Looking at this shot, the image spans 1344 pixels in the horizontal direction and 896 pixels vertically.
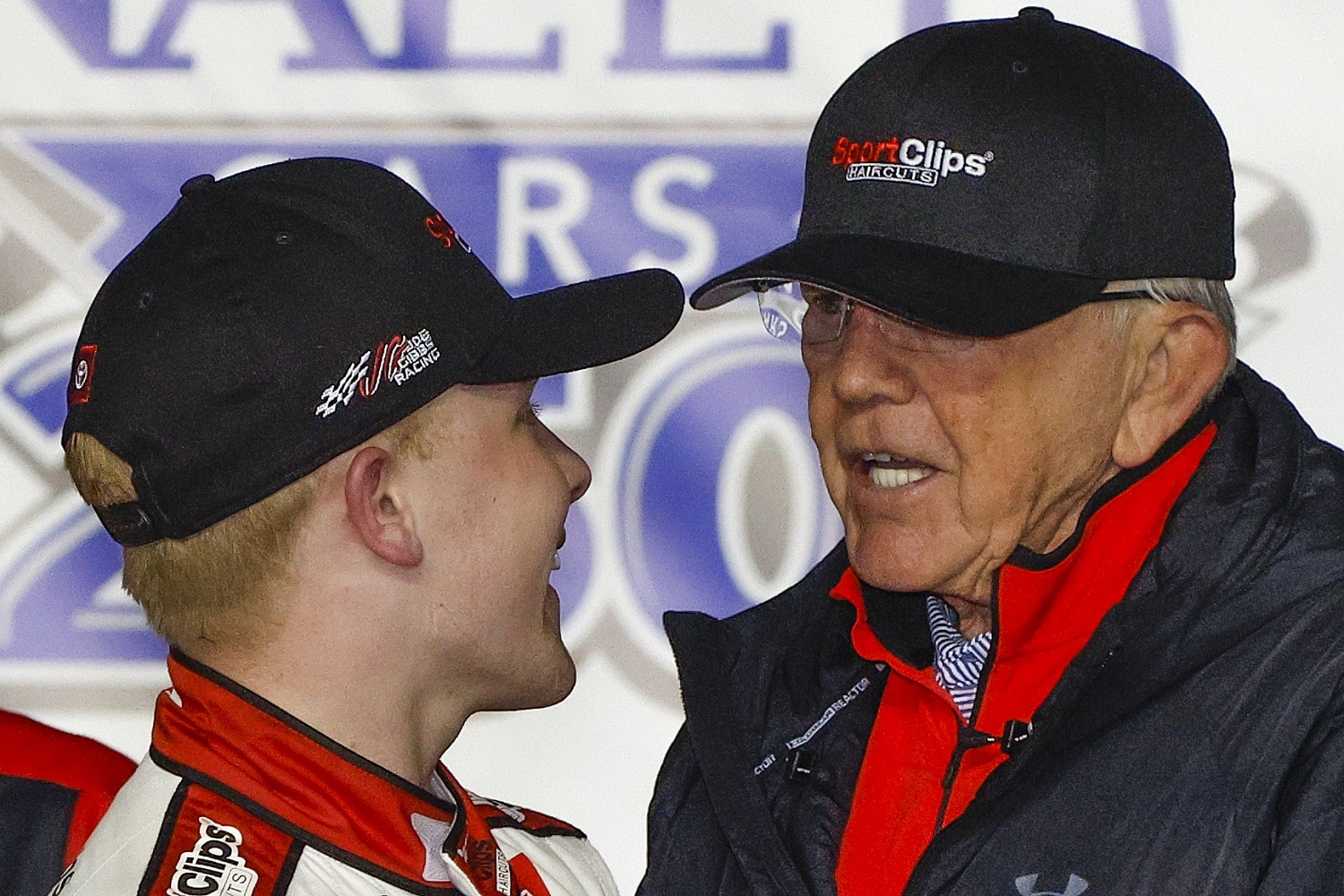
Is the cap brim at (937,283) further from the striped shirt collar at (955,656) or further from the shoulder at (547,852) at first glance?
the shoulder at (547,852)

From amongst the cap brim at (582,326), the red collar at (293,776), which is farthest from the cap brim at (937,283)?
the red collar at (293,776)

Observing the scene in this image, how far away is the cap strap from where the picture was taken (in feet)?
4.48

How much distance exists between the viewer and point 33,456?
235 centimetres

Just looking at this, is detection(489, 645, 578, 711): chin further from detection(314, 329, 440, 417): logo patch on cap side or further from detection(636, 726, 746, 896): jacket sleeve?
detection(314, 329, 440, 417): logo patch on cap side

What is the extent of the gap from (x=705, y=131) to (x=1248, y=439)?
3.31 ft

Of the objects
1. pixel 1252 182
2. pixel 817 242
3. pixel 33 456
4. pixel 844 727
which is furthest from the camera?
pixel 33 456

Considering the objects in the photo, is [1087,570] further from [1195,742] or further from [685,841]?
[685,841]

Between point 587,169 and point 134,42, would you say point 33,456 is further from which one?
point 587,169

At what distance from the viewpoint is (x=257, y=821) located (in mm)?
1318

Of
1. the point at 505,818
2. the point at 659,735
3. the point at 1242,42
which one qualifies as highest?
the point at 1242,42

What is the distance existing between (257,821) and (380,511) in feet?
0.82

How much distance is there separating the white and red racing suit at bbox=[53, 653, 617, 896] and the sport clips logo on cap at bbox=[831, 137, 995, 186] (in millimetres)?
599

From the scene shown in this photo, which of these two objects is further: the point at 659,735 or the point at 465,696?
the point at 659,735

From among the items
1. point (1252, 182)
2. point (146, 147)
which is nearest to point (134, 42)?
point (146, 147)
